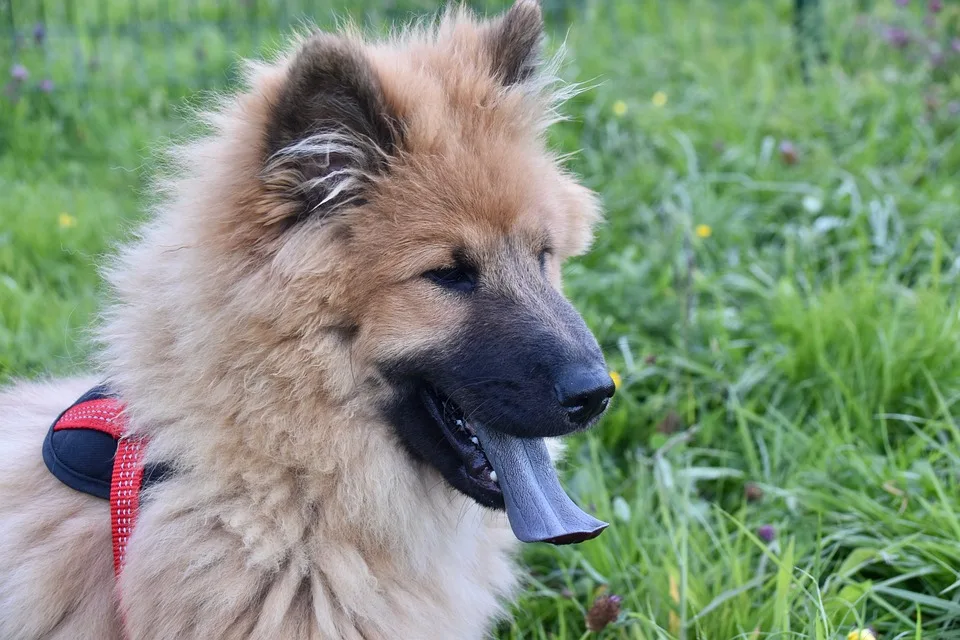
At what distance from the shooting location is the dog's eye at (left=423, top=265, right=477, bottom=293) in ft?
7.75

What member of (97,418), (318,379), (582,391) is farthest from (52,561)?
(582,391)

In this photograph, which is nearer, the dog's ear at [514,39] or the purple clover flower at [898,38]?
the dog's ear at [514,39]

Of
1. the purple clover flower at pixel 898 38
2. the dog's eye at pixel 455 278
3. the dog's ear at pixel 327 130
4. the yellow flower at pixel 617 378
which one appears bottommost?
the yellow flower at pixel 617 378

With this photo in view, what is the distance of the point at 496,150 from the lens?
247cm

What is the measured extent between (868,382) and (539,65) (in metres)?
2.03

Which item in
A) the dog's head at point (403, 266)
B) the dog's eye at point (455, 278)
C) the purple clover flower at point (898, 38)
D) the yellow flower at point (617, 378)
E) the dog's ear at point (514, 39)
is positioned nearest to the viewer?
the dog's head at point (403, 266)

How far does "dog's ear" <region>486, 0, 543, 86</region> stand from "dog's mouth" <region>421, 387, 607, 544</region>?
1.02 m

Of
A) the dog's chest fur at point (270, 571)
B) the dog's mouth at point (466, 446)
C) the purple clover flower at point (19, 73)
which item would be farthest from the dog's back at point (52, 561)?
the purple clover flower at point (19, 73)

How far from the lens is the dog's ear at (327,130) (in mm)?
2113

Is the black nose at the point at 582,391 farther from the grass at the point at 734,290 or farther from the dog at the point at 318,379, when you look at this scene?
the grass at the point at 734,290

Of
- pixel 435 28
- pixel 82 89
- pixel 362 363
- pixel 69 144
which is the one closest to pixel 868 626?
pixel 362 363

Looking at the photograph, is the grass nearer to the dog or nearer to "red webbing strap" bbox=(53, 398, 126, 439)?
the dog

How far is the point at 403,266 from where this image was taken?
7.54ft

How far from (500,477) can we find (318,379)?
0.58 meters
